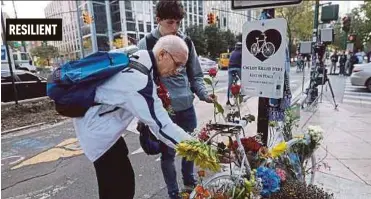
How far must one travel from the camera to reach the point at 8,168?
427 cm

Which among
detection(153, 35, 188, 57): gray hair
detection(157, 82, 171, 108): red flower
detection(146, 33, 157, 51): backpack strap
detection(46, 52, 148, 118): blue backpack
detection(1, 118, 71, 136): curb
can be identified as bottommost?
detection(1, 118, 71, 136): curb

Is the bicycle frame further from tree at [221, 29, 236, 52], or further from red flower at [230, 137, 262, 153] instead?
tree at [221, 29, 236, 52]

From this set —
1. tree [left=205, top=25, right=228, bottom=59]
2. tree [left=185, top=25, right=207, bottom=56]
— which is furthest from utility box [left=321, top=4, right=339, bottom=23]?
tree [left=205, top=25, right=228, bottom=59]

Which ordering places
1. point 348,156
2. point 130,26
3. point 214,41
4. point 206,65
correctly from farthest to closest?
point 130,26 < point 214,41 < point 206,65 < point 348,156

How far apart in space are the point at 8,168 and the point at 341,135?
4379mm

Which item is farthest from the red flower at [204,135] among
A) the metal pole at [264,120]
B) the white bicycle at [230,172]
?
the metal pole at [264,120]

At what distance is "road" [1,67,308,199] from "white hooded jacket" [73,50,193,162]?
160 centimetres

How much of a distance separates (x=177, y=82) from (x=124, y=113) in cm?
86

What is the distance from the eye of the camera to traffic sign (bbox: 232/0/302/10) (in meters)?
1.98

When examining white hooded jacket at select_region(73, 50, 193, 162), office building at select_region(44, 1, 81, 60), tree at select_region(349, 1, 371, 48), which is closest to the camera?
white hooded jacket at select_region(73, 50, 193, 162)

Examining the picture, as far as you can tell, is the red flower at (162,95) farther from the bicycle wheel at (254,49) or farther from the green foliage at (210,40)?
the green foliage at (210,40)

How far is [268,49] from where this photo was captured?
2121mm

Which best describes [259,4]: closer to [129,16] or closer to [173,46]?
[173,46]

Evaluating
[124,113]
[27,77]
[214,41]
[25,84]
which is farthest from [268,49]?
[214,41]
